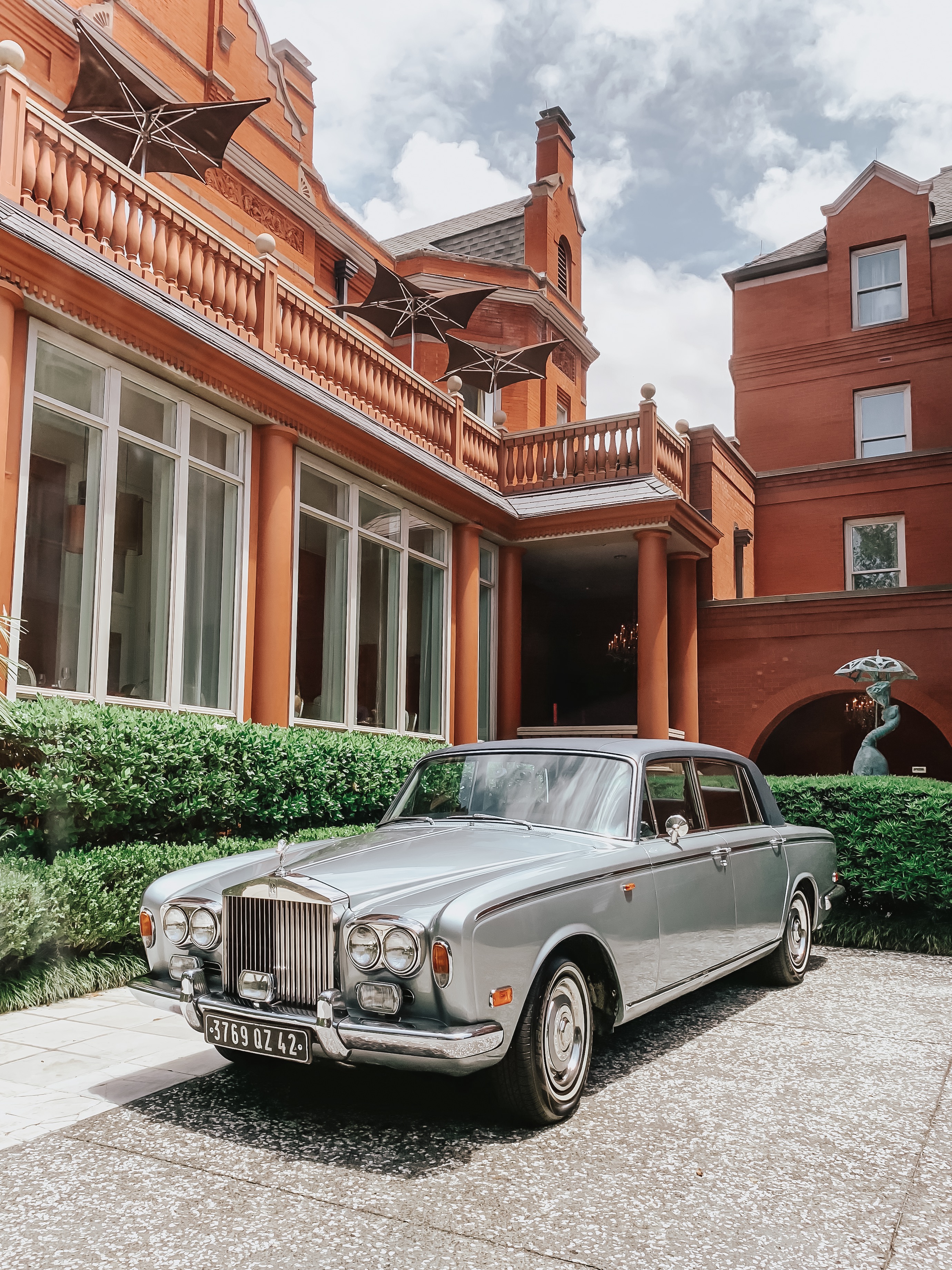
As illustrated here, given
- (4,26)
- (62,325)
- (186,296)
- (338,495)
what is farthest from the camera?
(338,495)

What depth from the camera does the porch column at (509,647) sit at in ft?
51.0

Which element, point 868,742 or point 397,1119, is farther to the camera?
point 868,742

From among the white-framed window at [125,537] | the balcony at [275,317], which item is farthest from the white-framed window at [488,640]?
the white-framed window at [125,537]

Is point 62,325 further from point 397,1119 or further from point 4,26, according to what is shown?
point 397,1119

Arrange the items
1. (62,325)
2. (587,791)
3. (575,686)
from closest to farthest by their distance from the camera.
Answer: (587,791) < (62,325) < (575,686)

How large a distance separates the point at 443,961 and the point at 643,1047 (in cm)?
201

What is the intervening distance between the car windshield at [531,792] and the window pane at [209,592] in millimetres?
4775

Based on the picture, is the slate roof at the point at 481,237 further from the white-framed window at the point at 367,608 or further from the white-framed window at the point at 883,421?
the white-framed window at the point at 367,608

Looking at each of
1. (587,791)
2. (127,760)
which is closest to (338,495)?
(127,760)

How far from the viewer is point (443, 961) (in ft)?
11.9

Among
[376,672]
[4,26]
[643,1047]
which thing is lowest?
[643,1047]

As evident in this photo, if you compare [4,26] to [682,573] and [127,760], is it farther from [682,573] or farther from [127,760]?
[682,573]

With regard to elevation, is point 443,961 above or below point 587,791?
below

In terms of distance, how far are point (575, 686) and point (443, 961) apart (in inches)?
673
